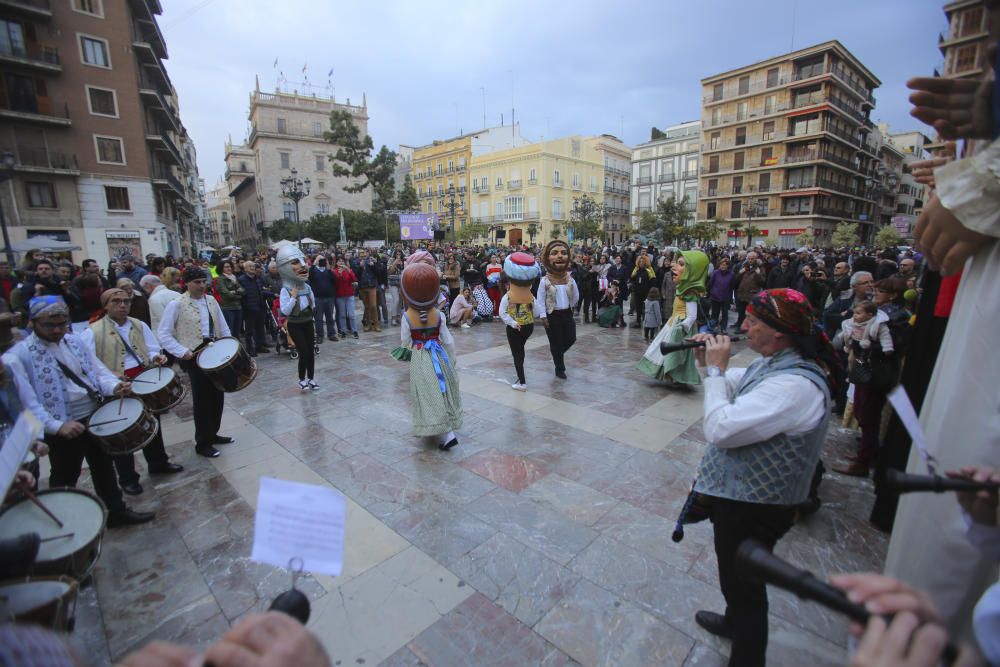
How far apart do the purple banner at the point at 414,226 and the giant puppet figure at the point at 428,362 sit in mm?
22664

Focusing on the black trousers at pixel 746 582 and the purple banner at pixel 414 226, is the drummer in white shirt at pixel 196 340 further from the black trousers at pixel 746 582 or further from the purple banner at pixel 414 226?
the purple banner at pixel 414 226

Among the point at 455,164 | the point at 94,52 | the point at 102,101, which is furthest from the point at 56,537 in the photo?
the point at 455,164

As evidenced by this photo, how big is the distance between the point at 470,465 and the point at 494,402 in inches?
65.5

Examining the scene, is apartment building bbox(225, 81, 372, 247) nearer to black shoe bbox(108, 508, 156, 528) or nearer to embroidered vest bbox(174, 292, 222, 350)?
embroidered vest bbox(174, 292, 222, 350)

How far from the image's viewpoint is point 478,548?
2949mm

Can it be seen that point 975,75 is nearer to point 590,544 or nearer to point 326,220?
point 590,544

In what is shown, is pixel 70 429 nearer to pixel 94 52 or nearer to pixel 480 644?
pixel 480 644

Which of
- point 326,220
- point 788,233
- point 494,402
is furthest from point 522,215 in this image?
point 494,402

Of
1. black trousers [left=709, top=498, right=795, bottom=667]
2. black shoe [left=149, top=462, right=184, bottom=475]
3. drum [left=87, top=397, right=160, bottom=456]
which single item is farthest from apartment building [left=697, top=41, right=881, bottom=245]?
drum [left=87, top=397, right=160, bottom=456]

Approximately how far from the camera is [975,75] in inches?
59.3

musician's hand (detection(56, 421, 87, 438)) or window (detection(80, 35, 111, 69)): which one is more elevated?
window (detection(80, 35, 111, 69))

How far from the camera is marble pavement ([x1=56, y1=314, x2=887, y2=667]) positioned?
2.28 metres

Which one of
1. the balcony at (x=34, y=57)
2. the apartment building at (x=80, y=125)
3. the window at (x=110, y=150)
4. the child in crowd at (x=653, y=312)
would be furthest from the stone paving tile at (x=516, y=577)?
the balcony at (x=34, y=57)

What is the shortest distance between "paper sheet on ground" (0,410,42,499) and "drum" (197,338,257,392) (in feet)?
9.37
